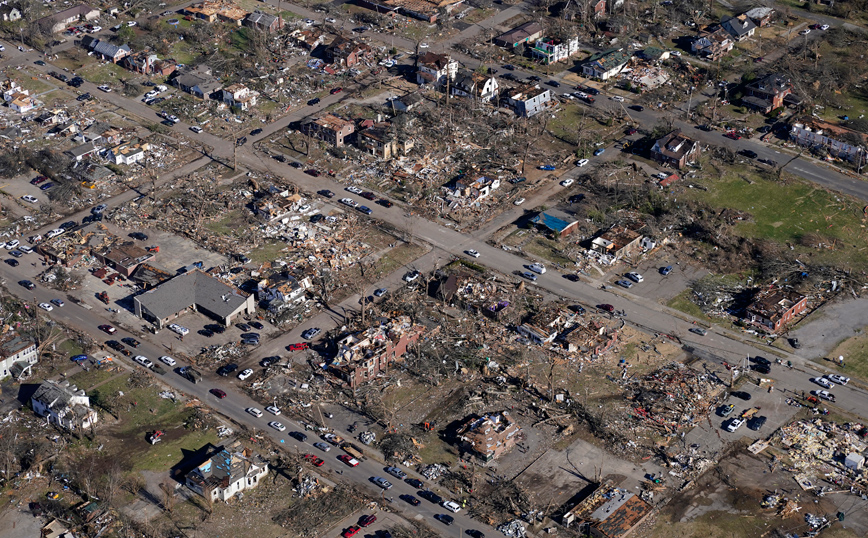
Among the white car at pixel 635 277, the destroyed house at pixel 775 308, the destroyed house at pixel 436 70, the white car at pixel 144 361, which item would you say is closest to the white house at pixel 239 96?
the destroyed house at pixel 436 70

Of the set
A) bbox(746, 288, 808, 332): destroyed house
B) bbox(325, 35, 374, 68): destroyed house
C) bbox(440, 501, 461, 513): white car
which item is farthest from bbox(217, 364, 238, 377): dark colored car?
bbox(325, 35, 374, 68): destroyed house

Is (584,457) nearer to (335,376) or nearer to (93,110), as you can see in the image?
(335,376)

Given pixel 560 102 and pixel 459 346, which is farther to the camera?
pixel 560 102

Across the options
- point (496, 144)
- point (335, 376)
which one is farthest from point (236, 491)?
point (496, 144)

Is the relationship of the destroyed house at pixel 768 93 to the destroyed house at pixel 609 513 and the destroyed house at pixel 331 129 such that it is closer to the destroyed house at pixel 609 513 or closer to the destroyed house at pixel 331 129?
the destroyed house at pixel 331 129

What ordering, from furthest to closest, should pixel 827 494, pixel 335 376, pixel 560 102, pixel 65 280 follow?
pixel 560 102, pixel 65 280, pixel 335 376, pixel 827 494

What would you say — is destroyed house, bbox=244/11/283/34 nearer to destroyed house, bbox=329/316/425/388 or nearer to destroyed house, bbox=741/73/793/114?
destroyed house, bbox=741/73/793/114

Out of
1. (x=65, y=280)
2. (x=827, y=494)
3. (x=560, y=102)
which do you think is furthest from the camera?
(x=560, y=102)

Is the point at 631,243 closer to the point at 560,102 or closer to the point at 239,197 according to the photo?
the point at 560,102
